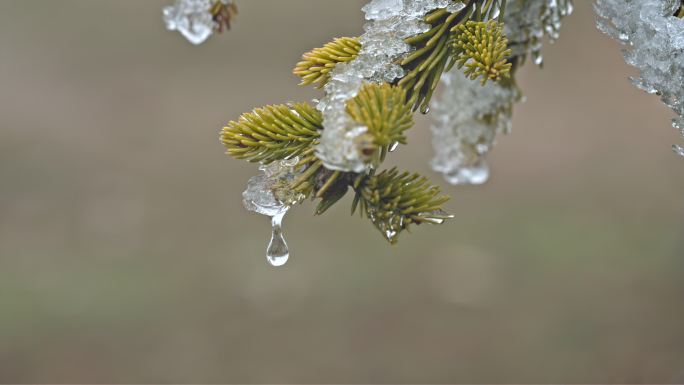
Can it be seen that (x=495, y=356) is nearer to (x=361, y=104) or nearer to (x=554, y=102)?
(x=361, y=104)

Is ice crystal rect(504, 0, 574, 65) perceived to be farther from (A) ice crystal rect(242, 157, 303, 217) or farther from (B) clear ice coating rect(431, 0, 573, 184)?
(A) ice crystal rect(242, 157, 303, 217)

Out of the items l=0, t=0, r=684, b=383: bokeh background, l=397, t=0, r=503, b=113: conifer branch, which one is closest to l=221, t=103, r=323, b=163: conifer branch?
l=397, t=0, r=503, b=113: conifer branch

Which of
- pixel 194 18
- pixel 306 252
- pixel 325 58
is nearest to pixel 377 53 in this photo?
pixel 325 58

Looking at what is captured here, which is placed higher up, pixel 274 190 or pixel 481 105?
pixel 481 105

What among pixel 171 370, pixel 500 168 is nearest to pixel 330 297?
pixel 171 370

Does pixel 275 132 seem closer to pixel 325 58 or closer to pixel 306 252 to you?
pixel 325 58

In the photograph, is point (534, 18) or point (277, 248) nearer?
point (277, 248)
